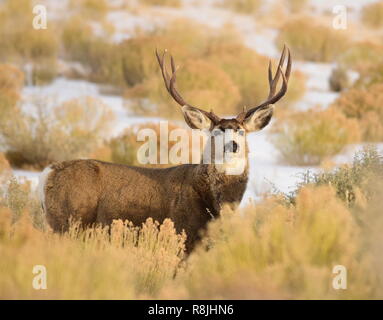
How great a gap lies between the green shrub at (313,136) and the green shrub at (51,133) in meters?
3.33

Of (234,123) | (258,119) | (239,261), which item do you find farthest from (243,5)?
(239,261)

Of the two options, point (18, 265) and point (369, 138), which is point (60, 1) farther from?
point (18, 265)

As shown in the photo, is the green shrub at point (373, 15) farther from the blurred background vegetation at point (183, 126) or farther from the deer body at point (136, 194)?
the deer body at point (136, 194)

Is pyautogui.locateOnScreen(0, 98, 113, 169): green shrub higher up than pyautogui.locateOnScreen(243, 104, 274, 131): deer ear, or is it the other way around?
pyautogui.locateOnScreen(0, 98, 113, 169): green shrub

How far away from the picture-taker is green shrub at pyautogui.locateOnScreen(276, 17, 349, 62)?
97.2 ft

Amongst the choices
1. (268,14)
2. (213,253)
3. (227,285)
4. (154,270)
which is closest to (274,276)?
(227,285)

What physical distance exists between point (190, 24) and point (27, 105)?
1528 cm

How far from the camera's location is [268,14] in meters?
43.2

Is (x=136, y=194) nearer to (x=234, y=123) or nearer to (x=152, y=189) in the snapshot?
(x=152, y=189)

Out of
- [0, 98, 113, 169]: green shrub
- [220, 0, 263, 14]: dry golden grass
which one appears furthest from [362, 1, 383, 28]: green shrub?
[0, 98, 113, 169]: green shrub

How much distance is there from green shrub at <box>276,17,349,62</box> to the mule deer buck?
21.9m

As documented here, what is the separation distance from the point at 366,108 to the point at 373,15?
23865mm

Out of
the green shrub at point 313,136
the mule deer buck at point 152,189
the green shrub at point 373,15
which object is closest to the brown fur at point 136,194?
the mule deer buck at point 152,189

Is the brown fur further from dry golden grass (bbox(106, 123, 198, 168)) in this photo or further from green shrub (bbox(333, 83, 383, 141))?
green shrub (bbox(333, 83, 383, 141))
